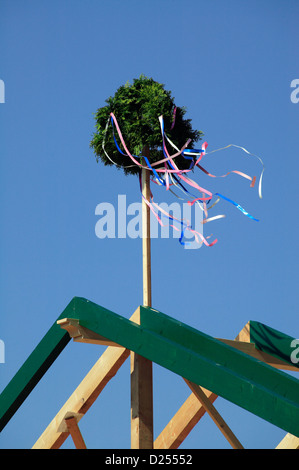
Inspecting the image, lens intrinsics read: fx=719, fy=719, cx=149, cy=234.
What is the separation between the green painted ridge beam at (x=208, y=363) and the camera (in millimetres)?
4797

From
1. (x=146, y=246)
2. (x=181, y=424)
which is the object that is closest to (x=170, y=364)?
(x=146, y=246)

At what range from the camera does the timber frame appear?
503 cm

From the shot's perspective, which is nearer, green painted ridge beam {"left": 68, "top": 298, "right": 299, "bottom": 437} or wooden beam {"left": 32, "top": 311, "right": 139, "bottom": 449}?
green painted ridge beam {"left": 68, "top": 298, "right": 299, "bottom": 437}

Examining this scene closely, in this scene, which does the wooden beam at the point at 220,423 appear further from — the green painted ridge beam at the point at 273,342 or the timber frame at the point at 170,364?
the green painted ridge beam at the point at 273,342

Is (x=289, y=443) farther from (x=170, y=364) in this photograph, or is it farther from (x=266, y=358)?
(x=170, y=364)

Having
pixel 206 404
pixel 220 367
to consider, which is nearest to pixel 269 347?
pixel 206 404

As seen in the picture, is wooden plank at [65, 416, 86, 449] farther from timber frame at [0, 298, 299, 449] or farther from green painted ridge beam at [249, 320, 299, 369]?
green painted ridge beam at [249, 320, 299, 369]

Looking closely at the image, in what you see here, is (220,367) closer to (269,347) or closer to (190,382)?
(190,382)

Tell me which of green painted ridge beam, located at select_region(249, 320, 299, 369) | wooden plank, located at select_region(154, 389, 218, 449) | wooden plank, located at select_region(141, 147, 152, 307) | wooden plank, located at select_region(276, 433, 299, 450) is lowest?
wooden plank, located at select_region(276, 433, 299, 450)

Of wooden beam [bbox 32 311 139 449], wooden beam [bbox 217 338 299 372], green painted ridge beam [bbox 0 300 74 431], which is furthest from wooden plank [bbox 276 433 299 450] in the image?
green painted ridge beam [bbox 0 300 74 431]

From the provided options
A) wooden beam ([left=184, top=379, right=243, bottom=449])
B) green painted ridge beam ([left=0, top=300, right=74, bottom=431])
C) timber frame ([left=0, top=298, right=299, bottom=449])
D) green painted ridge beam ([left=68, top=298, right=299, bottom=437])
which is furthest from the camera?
green painted ridge beam ([left=0, top=300, right=74, bottom=431])

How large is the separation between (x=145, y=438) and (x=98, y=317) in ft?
3.35

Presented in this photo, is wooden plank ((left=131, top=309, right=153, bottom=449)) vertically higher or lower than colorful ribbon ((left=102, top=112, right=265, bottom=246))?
lower

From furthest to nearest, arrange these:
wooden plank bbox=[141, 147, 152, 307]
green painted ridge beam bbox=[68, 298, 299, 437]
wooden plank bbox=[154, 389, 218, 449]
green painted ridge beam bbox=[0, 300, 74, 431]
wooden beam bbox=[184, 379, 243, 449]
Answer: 1. wooden plank bbox=[154, 389, 218, 449]
2. wooden plank bbox=[141, 147, 152, 307]
3. green painted ridge beam bbox=[0, 300, 74, 431]
4. wooden beam bbox=[184, 379, 243, 449]
5. green painted ridge beam bbox=[68, 298, 299, 437]
